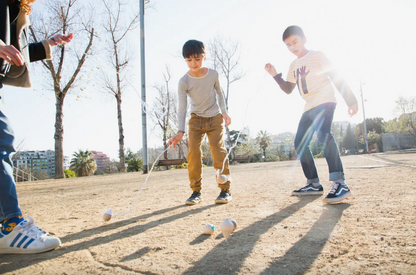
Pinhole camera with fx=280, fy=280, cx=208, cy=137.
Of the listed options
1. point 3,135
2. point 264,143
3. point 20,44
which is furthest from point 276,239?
point 264,143

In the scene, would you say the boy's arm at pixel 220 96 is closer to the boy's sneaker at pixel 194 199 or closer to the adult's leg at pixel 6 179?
the boy's sneaker at pixel 194 199

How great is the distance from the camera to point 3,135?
173 centimetres

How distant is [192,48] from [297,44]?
116cm

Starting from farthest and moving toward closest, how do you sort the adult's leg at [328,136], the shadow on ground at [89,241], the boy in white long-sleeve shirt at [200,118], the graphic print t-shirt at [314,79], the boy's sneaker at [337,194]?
the boy in white long-sleeve shirt at [200,118] → the graphic print t-shirt at [314,79] → the adult's leg at [328,136] → the boy's sneaker at [337,194] → the shadow on ground at [89,241]

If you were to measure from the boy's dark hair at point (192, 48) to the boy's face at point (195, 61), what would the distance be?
0.03 meters

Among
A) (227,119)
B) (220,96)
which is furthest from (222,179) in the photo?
(220,96)

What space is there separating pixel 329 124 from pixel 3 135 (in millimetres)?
2722

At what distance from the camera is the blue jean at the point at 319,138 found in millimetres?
2756

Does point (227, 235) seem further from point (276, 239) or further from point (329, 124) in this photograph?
point (329, 124)

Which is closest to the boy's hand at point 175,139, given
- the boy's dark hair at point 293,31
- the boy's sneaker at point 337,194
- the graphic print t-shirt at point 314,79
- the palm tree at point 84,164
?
the graphic print t-shirt at point 314,79

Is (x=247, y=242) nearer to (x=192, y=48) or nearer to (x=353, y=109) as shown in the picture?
(x=353, y=109)

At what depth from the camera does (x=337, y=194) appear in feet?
8.25

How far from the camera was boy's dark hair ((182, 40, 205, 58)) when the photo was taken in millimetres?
3031

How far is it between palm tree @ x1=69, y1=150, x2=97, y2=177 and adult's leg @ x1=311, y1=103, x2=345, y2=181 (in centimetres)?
3813
